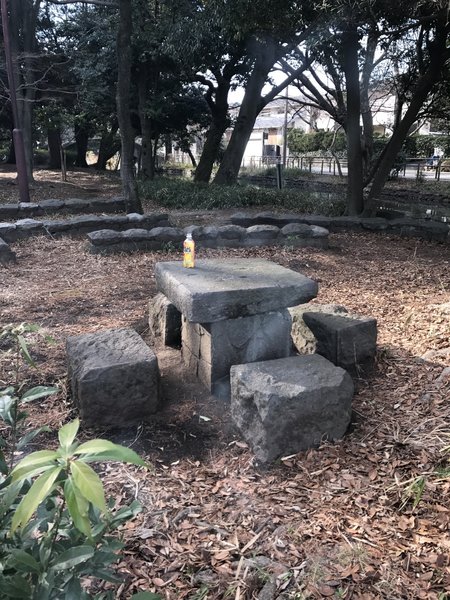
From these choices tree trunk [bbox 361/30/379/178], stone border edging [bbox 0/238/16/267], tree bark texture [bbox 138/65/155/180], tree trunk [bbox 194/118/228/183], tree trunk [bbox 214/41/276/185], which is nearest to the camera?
stone border edging [bbox 0/238/16/267]

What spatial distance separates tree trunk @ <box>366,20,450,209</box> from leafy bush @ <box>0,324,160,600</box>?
28.5 ft

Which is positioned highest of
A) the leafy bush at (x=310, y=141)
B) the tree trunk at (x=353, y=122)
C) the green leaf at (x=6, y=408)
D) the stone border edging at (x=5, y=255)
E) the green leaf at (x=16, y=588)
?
the leafy bush at (x=310, y=141)

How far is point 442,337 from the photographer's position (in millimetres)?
3699

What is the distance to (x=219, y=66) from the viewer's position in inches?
581

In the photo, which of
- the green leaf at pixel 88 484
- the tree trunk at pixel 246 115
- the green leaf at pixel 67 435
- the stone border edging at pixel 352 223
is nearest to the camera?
the green leaf at pixel 88 484

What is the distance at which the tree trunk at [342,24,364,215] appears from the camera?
28.7 ft

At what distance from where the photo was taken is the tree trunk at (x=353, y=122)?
28.7 ft

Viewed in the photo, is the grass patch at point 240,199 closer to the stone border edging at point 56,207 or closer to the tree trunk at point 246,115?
the stone border edging at point 56,207

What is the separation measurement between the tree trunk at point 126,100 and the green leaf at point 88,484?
893cm

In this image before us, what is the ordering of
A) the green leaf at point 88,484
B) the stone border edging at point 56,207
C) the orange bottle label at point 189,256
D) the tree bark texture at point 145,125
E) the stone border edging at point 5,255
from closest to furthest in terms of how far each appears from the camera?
the green leaf at point 88,484 < the orange bottle label at point 189,256 < the stone border edging at point 5,255 < the stone border edging at point 56,207 < the tree bark texture at point 145,125

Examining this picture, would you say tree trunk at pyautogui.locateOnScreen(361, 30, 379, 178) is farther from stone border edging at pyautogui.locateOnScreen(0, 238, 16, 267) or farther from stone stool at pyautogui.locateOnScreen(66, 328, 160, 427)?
stone stool at pyautogui.locateOnScreen(66, 328, 160, 427)

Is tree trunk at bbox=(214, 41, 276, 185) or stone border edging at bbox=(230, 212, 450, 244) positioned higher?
tree trunk at bbox=(214, 41, 276, 185)

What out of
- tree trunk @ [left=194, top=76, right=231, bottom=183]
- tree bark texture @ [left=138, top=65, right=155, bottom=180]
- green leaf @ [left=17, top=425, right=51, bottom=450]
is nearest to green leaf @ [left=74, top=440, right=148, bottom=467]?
green leaf @ [left=17, top=425, right=51, bottom=450]

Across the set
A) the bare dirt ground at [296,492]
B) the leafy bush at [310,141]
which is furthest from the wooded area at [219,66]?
the leafy bush at [310,141]
